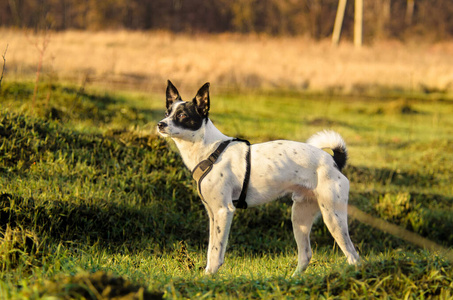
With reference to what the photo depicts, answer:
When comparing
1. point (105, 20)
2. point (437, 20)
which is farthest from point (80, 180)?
point (437, 20)

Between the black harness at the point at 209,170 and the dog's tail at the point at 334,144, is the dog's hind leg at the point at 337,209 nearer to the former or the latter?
the dog's tail at the point at 334,144

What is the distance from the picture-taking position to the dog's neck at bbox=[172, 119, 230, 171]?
5324mm

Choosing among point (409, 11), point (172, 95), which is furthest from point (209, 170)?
point (409, 11)

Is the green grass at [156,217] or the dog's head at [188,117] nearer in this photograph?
the green grass at [156,217]

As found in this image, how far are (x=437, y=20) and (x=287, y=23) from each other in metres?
12.5

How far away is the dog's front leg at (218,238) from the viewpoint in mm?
4973

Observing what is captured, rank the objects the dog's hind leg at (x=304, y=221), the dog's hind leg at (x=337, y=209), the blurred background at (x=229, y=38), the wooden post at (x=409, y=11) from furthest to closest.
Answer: the wooden post at (x=409, y=11) → the blurred background at (x=229, y=38) → the dog's hind leg at (x=304, y=221) → the dog's hind leg at (x=337, y=209)

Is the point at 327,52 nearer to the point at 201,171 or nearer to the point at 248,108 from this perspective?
the point at 248,108

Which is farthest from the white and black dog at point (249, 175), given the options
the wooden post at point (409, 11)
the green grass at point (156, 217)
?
the wooden post at point (409, 11)

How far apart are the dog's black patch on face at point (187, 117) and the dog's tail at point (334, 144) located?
4.37 ft

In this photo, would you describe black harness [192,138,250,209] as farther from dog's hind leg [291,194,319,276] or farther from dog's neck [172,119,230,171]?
dog's hind leg [291,194,319,276]

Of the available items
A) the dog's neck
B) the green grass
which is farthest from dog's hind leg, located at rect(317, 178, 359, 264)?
the dog's neck

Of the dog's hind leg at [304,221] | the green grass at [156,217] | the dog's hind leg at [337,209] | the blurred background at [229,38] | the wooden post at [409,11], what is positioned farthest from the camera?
the wooden post at [409,11]

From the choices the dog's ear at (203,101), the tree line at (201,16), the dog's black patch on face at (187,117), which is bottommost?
the dog's black patch on face at (187,117)
